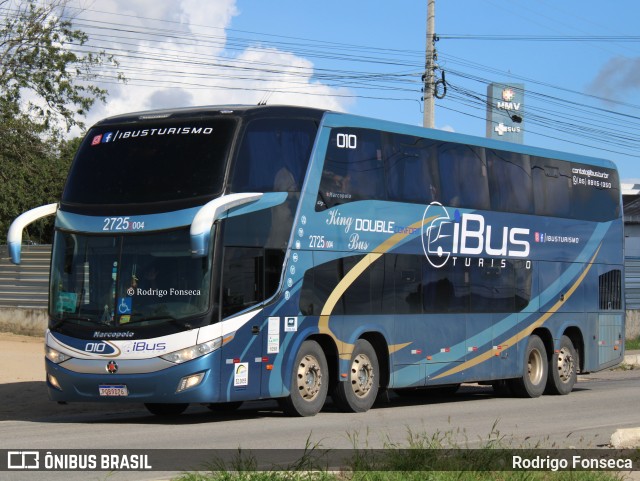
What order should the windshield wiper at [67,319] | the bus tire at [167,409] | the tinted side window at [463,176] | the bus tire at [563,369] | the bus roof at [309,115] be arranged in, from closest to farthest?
the windshield wiper at [67,319] < the bus roof at [309,115] < the bus tire at [167,409] < the tinted side window at [463,176] < the bus tire at [563,369]

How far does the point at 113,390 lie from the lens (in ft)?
50.2

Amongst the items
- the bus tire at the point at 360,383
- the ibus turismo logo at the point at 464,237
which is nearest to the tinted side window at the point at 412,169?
the ibus turismo logo at the point at 464,237

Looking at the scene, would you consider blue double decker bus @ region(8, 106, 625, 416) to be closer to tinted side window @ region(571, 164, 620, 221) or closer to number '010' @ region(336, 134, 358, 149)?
number '010' @ region(336, 134, 358, 149)

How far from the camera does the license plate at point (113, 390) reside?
50.1 ft

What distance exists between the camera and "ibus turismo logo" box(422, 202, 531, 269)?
19.2m

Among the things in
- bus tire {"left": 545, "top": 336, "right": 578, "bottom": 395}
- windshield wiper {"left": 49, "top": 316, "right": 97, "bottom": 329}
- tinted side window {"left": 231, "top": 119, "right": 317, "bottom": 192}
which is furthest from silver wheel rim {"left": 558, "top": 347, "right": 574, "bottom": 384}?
windshield wiper {"left": 49, "top": 316, "right": 97, "bottom": 329}

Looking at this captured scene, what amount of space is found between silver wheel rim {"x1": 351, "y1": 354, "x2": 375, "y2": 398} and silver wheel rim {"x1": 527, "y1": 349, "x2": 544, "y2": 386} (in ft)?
16.5

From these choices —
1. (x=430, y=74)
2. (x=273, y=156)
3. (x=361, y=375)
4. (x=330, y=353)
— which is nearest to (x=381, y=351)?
(x=361, y=375)

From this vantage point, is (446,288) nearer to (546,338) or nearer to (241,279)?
(546,338)

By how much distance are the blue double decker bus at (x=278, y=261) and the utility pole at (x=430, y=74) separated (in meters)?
9.78

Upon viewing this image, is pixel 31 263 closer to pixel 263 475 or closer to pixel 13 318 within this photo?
pixel 13 318

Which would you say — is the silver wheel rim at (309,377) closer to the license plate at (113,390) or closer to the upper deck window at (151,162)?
the license plate at (113,390)

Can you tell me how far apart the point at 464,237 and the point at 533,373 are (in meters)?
3.58

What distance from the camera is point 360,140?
700 inches
